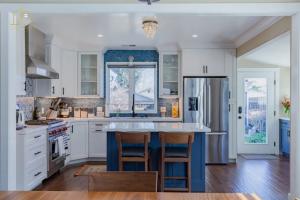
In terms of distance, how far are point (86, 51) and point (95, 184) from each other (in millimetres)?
5328

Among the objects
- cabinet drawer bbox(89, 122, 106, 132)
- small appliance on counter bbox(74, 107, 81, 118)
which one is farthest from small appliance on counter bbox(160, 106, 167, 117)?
small appliance on counter bbox(74, 107, 81, 118)

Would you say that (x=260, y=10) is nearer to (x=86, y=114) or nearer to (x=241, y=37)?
(x=241, y=37)

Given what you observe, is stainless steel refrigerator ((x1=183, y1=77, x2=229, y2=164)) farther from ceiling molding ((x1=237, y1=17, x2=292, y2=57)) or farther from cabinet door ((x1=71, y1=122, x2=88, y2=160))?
cabinet door ((x1=71, y1=122, x2=88, y2=160))

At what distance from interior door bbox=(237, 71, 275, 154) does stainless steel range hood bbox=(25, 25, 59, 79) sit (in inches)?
177

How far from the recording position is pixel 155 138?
13.9 ft

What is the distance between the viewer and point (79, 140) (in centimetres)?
641

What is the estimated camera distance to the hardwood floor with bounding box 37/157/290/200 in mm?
4543

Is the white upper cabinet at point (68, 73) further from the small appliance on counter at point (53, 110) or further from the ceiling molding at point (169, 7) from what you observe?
the ceiling molding at point (169, 7)

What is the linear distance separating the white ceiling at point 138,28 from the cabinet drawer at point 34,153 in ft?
6.19

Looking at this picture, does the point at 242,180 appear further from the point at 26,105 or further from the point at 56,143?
the point at 26,105

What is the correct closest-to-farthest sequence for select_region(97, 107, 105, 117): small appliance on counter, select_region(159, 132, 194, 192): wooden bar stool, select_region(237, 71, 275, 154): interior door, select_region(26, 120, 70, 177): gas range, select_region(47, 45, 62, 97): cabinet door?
select_region(159, 132, 194, 192): wooden bar stool
select_region(26, 120, 70, 177): gas range
select_region(47, 45, 62, 97): cabinet door
select_region(97, 107, 105, 117): small appliance on counter
select_region(237, 71, 275, 154): interior door

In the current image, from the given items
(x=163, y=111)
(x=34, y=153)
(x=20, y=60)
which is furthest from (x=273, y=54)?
(x=34, y=153)

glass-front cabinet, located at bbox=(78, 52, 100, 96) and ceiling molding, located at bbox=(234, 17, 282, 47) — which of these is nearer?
ceiling molding, located at bbox=(234, 17, 282, 47)

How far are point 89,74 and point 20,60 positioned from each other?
8.20 feet
